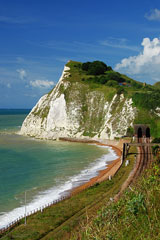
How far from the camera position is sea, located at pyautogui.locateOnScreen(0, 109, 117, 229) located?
112ft

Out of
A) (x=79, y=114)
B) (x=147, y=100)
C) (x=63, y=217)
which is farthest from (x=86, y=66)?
(x=63, y=217)

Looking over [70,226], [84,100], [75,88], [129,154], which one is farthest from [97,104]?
[70,226]

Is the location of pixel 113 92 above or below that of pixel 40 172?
above

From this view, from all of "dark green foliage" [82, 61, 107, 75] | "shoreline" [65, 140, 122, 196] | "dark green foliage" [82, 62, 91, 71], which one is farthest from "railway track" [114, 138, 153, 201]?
"dark green foliage" [82, 62, 91, 71]

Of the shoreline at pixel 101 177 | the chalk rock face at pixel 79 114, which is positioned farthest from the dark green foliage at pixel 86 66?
the shoreline at pixel 101 177

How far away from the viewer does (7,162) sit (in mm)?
58438

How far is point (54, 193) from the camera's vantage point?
37.4 metres

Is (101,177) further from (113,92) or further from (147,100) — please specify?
(113,92)

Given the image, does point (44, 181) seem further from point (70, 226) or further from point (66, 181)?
point (70, 226)

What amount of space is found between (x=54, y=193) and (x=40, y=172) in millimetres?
13523

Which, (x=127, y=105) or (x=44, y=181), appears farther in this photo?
(x=127, y=105)

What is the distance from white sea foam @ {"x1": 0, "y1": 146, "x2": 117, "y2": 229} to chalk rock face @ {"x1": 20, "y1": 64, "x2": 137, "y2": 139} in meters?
29.7

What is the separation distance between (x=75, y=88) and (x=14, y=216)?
82.9m

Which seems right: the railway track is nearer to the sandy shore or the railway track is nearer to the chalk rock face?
the sandy shore
